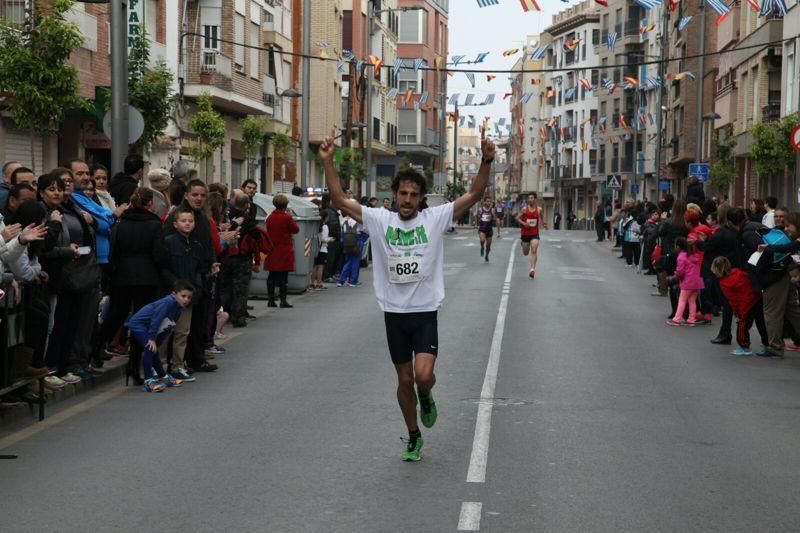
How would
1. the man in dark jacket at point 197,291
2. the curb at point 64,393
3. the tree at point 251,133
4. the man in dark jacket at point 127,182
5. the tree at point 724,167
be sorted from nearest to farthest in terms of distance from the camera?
the curb at point 64,393, the man in dark jacket at point 197,291, the man in dark jacket at point 127,182, the tree at point 251,133, the tree at point 724,167

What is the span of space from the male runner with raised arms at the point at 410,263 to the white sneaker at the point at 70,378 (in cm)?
412

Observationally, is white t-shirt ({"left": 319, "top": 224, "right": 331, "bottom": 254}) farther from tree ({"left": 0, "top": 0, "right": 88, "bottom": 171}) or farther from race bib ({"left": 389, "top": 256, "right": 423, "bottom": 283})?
race bib ({"left": 389, "top": 256, "right": 423, "bottom": 283})

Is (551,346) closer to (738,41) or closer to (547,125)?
(738,41)

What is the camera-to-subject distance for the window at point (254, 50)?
41219 mm

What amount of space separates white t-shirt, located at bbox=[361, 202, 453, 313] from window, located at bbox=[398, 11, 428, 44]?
7831 centimetres

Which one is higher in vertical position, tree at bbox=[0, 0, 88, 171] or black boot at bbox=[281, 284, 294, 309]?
tree at bbox=[0, 0, 88, 171]

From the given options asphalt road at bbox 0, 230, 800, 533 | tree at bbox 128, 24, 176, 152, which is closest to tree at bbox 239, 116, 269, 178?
tree at bbox 128, 24, 176, 152

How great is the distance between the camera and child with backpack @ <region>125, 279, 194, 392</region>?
11141 millimetres

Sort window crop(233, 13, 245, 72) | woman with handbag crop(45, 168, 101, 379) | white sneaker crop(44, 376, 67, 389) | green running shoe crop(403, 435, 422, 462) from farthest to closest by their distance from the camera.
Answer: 1. window crop(233, 13, 245, 72)
2. woman with handbag crop(45, 168, 101, 379)
3. white sneaker crop(44, 376, 67, 389)
4. green running shoe crop(403, 435, 422, 462)

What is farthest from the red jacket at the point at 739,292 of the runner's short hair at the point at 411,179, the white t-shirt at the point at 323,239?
the white t-shirt at the point at 323,239

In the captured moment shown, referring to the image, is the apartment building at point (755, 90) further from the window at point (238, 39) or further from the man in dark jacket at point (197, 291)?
the man in dark jacket at point (197, 291)

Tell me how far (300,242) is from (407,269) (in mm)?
14570

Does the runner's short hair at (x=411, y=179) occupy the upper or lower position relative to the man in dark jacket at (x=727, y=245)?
upper

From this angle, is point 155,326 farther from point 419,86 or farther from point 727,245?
point 419,86
